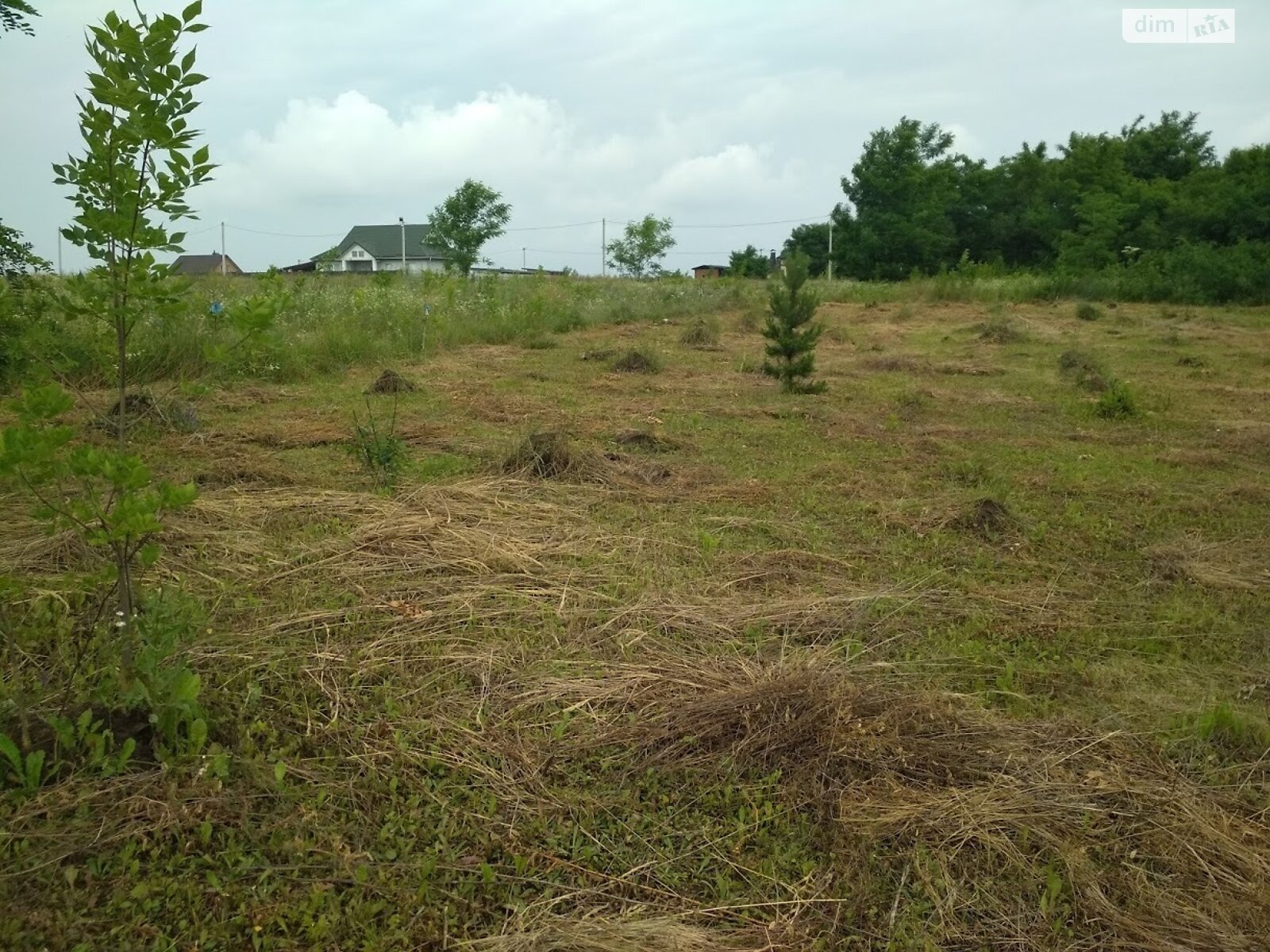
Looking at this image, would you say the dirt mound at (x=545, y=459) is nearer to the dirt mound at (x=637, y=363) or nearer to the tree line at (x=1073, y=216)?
the dirt mound at (x=637, y=363)

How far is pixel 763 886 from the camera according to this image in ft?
7.54

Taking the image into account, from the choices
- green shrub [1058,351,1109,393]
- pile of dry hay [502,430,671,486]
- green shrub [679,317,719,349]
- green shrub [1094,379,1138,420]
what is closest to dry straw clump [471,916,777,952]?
pile of dry hay [502,430,671,486]

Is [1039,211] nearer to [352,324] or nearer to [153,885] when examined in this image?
[352,324]

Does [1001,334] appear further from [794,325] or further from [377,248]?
[377,248]

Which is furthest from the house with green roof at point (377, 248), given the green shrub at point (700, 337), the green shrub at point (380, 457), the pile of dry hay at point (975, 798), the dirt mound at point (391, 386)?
the pile of dry hay at point (975, 798)

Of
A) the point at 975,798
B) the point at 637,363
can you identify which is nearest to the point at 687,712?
the point at 975,798

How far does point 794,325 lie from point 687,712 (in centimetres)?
761

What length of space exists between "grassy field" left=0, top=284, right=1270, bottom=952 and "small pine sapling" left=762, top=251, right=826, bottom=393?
10.4 ft

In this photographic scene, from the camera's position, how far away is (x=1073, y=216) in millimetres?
33000

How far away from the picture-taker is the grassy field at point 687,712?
7.22ft

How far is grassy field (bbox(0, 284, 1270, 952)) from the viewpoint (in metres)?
2.20

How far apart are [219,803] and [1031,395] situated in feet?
30.3

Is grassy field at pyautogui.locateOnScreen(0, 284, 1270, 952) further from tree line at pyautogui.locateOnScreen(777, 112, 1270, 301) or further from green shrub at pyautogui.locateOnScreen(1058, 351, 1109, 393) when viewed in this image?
tree line at pyautogui.locateOnScreen(777, 112, 1270, 301)

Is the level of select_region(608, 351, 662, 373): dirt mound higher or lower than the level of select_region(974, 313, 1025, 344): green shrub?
lower
